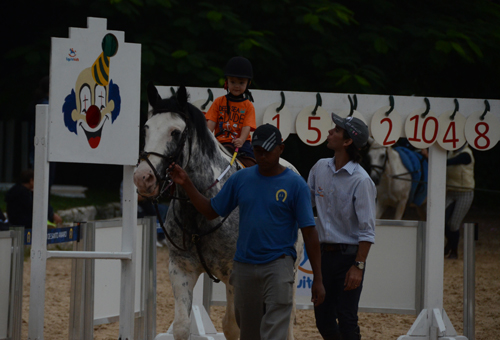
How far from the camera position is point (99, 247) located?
6.17 meters

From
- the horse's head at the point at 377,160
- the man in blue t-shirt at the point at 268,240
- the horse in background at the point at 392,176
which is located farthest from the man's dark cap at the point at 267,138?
the horse's head at the point at 377,160

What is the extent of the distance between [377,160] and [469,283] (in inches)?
215

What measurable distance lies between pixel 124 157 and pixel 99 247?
164 centimetres

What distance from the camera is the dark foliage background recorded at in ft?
36.0

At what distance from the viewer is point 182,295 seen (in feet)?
15.5

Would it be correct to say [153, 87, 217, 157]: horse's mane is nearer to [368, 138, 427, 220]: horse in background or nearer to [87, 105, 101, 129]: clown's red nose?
[87, 105, 101, 129]: clown's red nose

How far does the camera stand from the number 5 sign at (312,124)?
6281 mm

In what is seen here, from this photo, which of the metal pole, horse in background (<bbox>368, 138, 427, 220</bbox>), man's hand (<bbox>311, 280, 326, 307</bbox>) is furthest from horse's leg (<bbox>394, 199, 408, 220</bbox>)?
man's hand (<bbox>311, 280, 326, 307</bbox>)

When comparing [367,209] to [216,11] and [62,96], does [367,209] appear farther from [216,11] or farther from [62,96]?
[216,11]

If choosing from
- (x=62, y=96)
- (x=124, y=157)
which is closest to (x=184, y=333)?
(x=124, y=157)

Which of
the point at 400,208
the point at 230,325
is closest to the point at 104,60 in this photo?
the point at 230,325

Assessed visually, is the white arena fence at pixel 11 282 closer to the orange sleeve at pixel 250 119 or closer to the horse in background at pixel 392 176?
the orange sleeve at pixel 250 119

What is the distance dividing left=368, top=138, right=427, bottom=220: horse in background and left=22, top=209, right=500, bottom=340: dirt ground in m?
1.30

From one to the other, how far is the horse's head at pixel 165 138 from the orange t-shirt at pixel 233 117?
71cm
